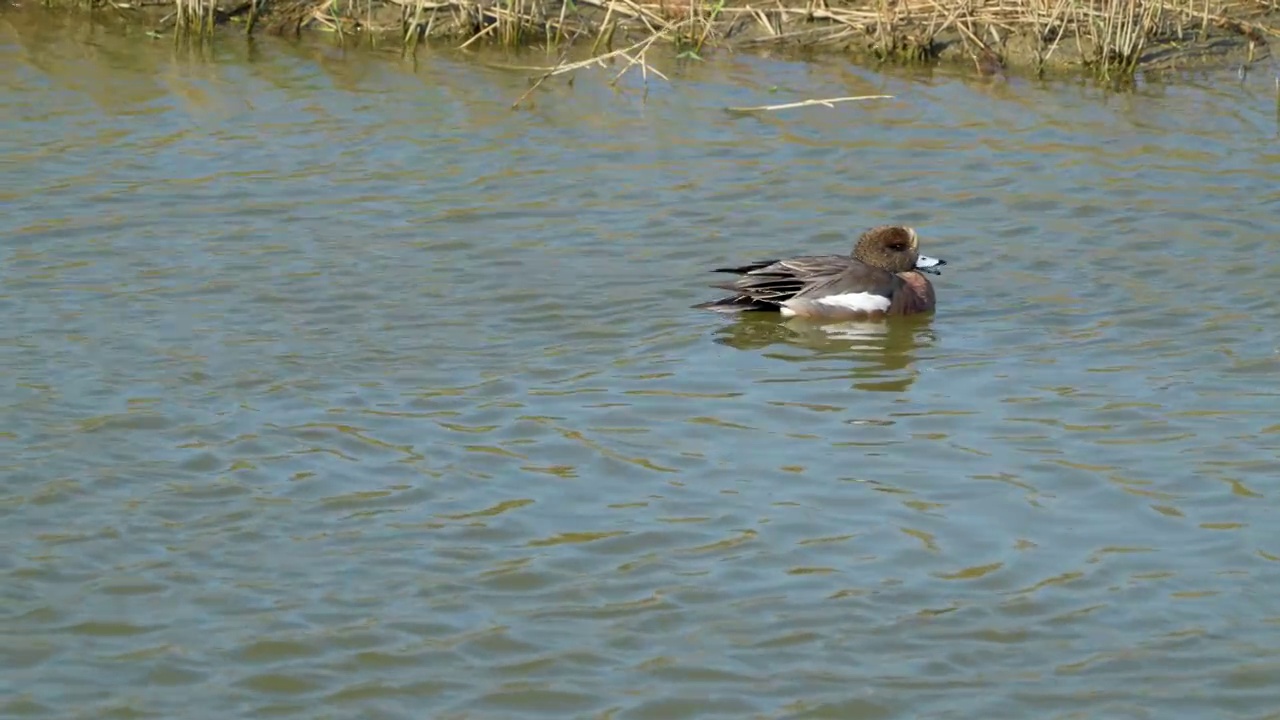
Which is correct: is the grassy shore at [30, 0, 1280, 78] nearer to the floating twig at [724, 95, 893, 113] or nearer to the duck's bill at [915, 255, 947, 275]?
the floating twig at [724, 95, 893, 113]

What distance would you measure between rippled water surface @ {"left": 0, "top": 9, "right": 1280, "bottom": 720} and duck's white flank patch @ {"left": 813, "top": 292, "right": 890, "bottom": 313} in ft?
0.41

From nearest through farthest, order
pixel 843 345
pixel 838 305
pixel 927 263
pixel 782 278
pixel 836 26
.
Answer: pixel 843 345, pixel 782 278, pixel 838 305, pixel 927 263, pixel 836 26

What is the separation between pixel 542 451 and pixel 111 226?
13.3 feet

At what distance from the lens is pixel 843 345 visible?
9.15 m

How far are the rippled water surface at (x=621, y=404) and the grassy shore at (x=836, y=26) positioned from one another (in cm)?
42

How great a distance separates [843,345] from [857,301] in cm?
37

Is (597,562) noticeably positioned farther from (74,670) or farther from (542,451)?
(74,670)

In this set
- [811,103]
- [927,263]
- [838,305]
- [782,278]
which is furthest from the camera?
[811,103]

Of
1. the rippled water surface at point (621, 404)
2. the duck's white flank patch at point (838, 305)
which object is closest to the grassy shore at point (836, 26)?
the rippled water surface at point (621, 404)

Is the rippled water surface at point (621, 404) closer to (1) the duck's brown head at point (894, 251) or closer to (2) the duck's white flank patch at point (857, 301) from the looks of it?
(2) the duck's white flank patch at point (857, 301)

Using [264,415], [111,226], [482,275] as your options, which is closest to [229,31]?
[111,226]

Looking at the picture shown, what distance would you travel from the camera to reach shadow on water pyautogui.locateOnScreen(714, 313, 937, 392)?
852cm

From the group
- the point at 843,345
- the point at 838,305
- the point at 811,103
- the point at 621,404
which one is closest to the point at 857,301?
the point at 838,305

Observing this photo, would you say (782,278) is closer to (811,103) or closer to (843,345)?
(843,345)
